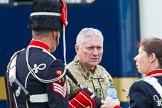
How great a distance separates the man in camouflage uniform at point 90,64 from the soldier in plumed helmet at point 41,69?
4.18ft

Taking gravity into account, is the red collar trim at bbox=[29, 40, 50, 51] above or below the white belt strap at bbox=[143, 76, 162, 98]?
above

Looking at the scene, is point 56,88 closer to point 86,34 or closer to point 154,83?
point 154,83

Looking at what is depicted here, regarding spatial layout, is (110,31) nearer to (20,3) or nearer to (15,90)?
(20,3)

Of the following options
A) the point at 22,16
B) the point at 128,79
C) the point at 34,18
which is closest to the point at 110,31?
the point at 128,79

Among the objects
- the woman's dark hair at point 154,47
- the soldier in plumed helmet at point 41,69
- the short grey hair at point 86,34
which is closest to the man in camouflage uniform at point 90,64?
the short grey hair at point 86,34

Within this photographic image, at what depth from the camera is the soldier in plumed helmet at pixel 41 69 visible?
3.69 metres

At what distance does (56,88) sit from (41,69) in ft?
0.48

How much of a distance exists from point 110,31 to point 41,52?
3135mm

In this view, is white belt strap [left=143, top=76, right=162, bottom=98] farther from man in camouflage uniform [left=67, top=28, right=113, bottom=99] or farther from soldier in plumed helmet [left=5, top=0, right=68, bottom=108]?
man in camouflage uniform [left=67, top=28, right=113, bottom=99]

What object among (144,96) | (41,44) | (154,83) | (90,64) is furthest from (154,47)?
(90,64)

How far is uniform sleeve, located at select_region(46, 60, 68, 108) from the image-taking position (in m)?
3.67

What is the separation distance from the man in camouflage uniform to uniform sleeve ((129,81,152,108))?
963 millimetres

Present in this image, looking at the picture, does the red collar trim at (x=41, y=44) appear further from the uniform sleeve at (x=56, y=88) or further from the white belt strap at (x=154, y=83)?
the white belt strap at (x=154, y=83)

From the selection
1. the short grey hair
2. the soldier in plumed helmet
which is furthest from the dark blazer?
the short grey hair
